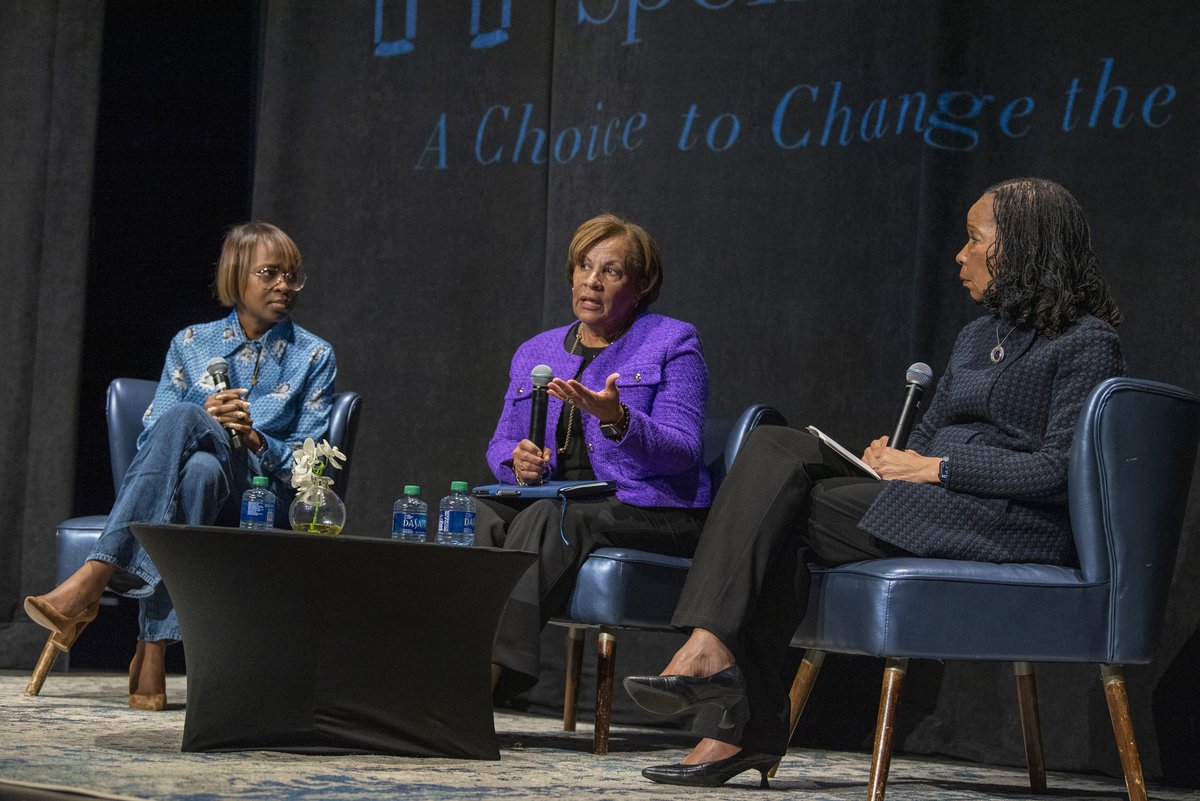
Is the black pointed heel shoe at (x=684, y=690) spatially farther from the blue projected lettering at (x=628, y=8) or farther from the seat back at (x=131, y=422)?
the blue projected lettering at (x=628, y=8)

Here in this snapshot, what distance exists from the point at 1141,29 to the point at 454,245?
2.03 metres

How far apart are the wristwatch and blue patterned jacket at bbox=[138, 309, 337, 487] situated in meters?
0.99

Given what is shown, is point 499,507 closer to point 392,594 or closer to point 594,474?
point 594,474

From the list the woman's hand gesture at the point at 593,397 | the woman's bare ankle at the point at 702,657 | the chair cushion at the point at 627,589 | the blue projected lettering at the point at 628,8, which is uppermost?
the blue projected lettering at the point at 628,8

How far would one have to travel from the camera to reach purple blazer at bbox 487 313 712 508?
317 centimetres

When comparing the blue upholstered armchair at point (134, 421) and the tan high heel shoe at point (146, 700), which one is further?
the blue upholstered armchair at point (134, 421)

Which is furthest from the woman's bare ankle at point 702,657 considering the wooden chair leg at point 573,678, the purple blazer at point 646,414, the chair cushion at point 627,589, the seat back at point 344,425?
the seat back at point 344,425

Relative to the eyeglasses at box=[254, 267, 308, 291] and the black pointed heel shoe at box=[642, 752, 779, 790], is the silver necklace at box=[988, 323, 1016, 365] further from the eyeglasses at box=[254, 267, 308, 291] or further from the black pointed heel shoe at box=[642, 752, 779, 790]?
the eyeglasses at box=[254, 267, 308, 291]

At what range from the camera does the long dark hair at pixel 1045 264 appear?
2.64 metres

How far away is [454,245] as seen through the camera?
14.2ft

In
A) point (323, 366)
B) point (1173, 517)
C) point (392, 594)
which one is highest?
point (323, 366)

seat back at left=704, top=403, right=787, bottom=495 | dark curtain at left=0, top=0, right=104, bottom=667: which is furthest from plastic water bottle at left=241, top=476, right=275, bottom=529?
dark curtain at left=0, top=0, right=104, bottom=667

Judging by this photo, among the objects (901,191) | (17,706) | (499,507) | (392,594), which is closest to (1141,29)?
(901,191)

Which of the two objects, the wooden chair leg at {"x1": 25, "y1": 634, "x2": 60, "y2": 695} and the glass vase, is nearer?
the glass vase
